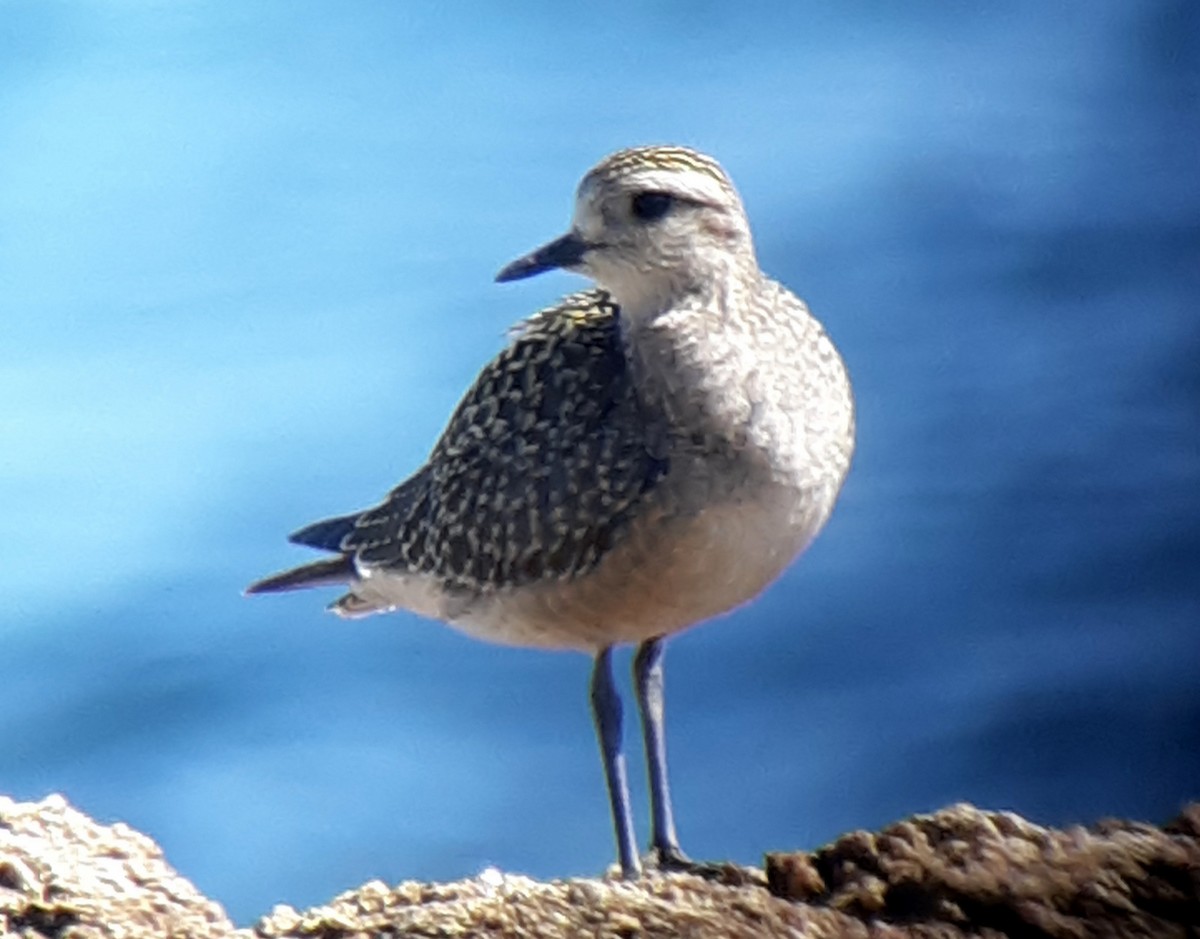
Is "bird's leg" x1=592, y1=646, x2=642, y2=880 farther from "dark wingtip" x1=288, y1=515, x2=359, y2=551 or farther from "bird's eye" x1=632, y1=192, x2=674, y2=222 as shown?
"bird's eye" x1=632, y1=192, x2=674, y2=222

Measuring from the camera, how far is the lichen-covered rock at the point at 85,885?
1912 mm

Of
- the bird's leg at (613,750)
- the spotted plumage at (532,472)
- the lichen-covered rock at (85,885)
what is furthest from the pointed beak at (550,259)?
the lichen-covered rock at (85,885)

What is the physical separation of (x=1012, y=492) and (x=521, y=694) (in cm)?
60

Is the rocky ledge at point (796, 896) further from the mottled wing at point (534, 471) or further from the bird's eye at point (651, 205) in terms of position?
the bird's eye at point (651, 205)

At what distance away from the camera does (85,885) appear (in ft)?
6.44

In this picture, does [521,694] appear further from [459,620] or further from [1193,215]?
[1193,215]

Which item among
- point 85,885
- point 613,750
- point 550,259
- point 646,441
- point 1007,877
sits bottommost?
point 1007,877

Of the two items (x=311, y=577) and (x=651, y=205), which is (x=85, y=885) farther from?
(x=651, y=205)

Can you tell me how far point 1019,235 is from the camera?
2398mm

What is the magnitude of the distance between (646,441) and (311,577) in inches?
17.8

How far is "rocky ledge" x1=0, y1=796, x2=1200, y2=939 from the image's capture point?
1676 mm

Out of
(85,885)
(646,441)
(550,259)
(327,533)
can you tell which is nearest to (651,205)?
(550,259)

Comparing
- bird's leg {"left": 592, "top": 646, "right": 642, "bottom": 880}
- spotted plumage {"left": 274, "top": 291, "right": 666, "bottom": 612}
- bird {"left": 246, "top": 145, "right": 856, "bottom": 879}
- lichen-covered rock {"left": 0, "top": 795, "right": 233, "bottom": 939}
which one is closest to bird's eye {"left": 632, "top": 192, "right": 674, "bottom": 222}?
bird {"left": 246, "top": 145, "right": 856, "bottom": 879}

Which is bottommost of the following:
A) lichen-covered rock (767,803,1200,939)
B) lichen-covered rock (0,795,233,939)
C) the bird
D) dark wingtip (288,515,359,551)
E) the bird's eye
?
lichen-covered rock (767,803,1200,939)
